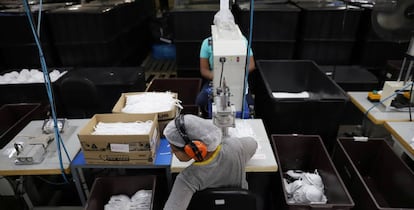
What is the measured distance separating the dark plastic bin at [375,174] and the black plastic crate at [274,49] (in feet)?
5.78

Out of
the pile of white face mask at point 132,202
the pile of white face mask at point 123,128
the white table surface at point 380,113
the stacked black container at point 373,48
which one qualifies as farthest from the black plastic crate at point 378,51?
the pile of white face mask at point 132,202

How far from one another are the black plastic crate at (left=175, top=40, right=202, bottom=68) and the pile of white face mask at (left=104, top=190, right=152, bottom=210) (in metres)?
2.22

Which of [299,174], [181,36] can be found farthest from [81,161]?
[181,36]

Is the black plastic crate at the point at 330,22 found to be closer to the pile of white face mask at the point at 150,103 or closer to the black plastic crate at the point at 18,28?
the pile of white face mask at the point at 150,103

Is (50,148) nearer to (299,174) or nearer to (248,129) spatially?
(248,129)

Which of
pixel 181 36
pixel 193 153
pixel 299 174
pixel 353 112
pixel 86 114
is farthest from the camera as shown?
pixel 181 36

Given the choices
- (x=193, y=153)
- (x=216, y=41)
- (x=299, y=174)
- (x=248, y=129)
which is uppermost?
(x=216, y=41)

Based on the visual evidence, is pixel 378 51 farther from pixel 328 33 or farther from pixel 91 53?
pixel 91 53

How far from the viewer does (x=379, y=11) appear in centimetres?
200

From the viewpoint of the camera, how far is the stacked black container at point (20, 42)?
11.1 ft

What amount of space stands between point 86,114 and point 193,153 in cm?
148

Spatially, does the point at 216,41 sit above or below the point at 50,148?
above

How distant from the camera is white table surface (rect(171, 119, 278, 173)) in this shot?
1409 mm

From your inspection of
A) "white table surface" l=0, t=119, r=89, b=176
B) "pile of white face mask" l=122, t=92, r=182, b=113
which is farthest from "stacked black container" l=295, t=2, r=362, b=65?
"white table surface" l=0, t=119, r=89, b=176
